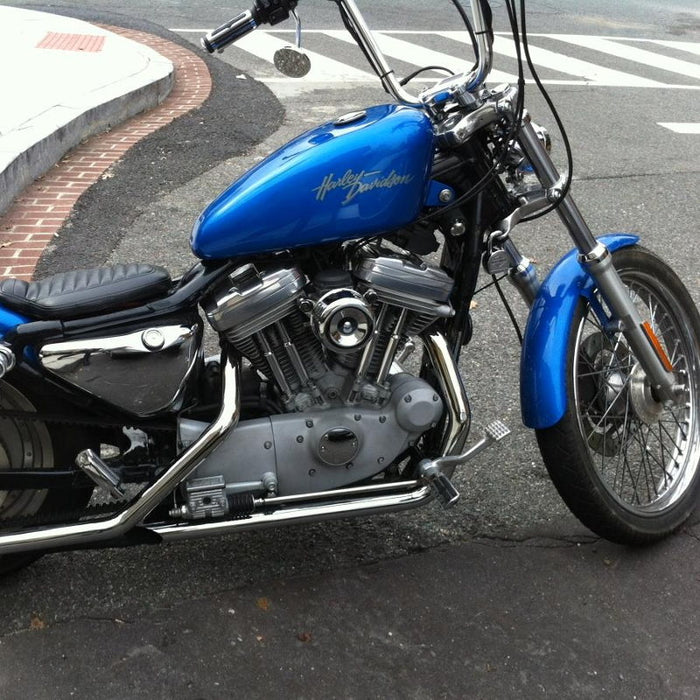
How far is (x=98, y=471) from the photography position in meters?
2.30

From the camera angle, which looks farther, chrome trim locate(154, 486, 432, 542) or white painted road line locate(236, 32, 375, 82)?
white painted road line locate(236, 32, 375, 82)

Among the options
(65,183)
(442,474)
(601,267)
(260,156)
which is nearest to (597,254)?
(601,267)

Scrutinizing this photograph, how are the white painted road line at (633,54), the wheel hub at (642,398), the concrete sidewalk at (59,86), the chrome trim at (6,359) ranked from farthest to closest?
the white painted road line at (633,54) < the concrete sidewalk at (59,86) < the wheel hub at (642,398) < the chrome trim at (6,359)

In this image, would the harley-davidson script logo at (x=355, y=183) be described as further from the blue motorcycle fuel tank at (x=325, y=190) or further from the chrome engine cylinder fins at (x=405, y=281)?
the chrome engine cylinder fins at (x=405, y=281)

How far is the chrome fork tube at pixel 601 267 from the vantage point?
7.95 ft

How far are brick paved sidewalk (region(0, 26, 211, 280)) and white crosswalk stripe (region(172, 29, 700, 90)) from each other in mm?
1352

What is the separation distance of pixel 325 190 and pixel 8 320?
33.1 inches

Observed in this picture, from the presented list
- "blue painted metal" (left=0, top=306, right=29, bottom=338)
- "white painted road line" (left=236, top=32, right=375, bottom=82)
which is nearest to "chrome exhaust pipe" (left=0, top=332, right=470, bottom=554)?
"blue painted metal" (left=0, top=306, right=29, bottom=338)

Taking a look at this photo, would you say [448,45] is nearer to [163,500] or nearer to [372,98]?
[372,98]

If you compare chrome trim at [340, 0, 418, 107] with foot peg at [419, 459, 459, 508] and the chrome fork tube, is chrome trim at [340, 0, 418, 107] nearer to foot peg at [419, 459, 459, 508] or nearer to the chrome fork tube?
the chrome fork tube

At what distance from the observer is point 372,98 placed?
8180 millimetres

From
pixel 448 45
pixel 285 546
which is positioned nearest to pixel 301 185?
pixel 285 546

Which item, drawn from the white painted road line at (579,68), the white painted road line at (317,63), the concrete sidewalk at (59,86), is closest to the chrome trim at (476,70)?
the concrete sidewalk at (59,86)

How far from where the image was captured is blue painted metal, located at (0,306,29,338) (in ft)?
7.09
